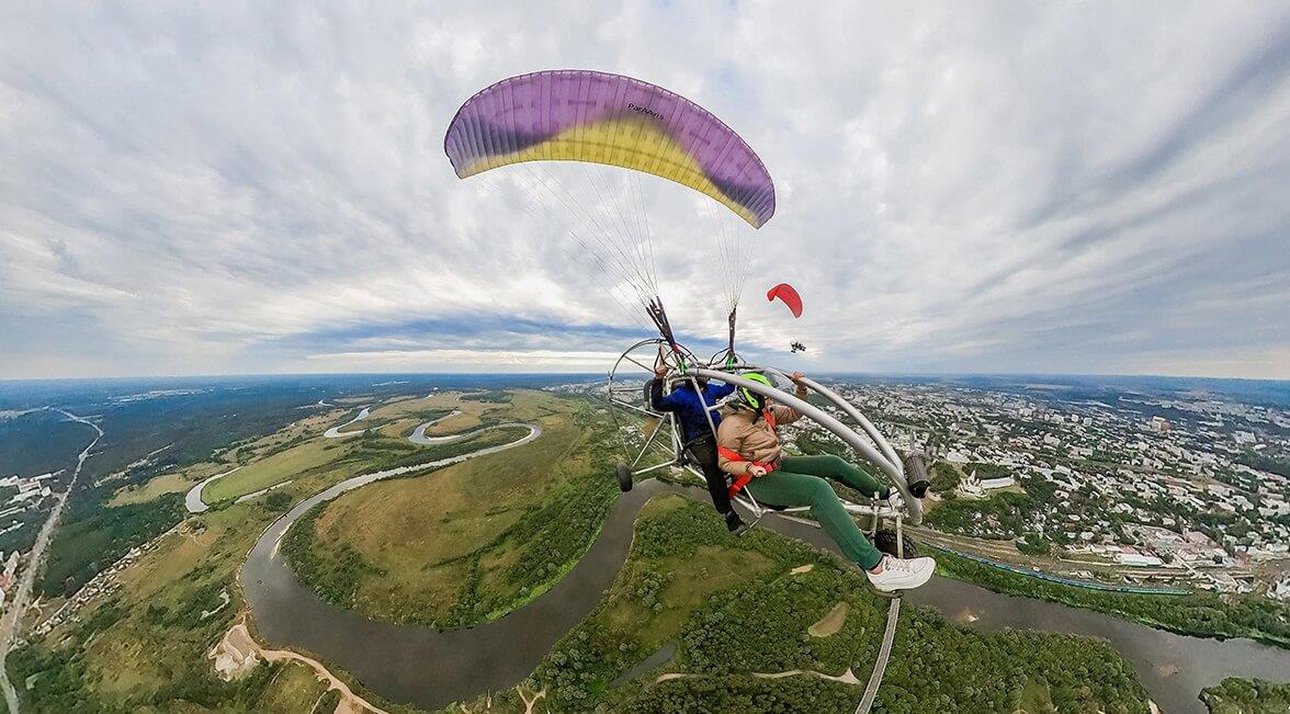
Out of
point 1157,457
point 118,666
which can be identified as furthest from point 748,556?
point 1157,457

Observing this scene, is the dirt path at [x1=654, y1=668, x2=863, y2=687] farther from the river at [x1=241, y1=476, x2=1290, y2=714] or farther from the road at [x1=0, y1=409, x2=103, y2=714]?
the road at [x1=0, y1=409, x2=103, y2=714]

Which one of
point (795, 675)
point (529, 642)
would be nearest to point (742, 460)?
point (795, 675)

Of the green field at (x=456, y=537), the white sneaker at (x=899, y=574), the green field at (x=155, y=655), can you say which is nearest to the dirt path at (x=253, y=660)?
the green field at (x=155, y=655)

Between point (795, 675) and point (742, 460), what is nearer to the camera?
point (742, 460)

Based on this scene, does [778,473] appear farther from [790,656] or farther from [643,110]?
[790,656]

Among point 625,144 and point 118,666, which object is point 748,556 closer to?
point 625,144

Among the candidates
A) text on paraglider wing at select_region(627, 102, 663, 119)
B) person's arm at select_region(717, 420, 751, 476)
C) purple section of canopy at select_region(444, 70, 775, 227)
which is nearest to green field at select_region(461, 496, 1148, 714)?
person's arm at select_region(717, 420, 751, 476)

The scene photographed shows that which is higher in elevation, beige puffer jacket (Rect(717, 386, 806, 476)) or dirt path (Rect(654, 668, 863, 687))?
beige puffer jacket (Rect(717, 386, 806, 476))
